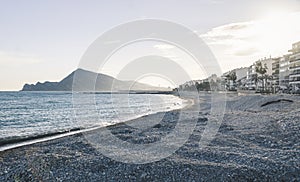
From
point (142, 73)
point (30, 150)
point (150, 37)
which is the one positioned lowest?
point (30, 150)

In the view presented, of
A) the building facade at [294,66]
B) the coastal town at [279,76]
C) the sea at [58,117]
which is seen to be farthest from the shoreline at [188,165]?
the building facade at [294,66]

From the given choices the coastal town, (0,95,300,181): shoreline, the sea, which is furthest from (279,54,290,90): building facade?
(0,95,300,181): shoreline

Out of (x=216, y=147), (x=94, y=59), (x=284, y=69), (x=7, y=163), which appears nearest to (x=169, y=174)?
(x=216, y=147)

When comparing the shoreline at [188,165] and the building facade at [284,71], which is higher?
the building facade at [284,71]

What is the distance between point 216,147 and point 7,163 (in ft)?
27.0

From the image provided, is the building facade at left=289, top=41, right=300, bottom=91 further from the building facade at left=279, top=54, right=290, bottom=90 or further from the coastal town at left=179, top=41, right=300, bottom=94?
the building facade at left=279, top=54, right=290, bottom=90

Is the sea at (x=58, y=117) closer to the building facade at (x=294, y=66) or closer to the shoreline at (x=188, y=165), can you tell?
the shoreline at (x=188, y=165)

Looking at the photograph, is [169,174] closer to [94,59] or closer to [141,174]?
[141,174]

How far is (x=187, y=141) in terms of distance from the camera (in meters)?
13.9

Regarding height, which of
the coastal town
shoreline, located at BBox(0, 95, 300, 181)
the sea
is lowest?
the sea

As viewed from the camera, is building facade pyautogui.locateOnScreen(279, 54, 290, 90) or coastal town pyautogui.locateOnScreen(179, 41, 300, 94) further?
building facade pyautogui.locateOnScreen(279, 54, 290, 90)

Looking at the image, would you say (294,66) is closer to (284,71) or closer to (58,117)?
(284,71)

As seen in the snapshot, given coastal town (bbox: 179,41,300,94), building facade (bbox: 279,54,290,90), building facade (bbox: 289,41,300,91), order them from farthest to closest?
building facade (bbox: 279,54,290,90) < building facade (bbox: 289,41,300,91) < coastal town (bbox: 179,41,300,94)

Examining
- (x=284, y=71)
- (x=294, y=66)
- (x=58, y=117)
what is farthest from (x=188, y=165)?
(x=284, y=71)
